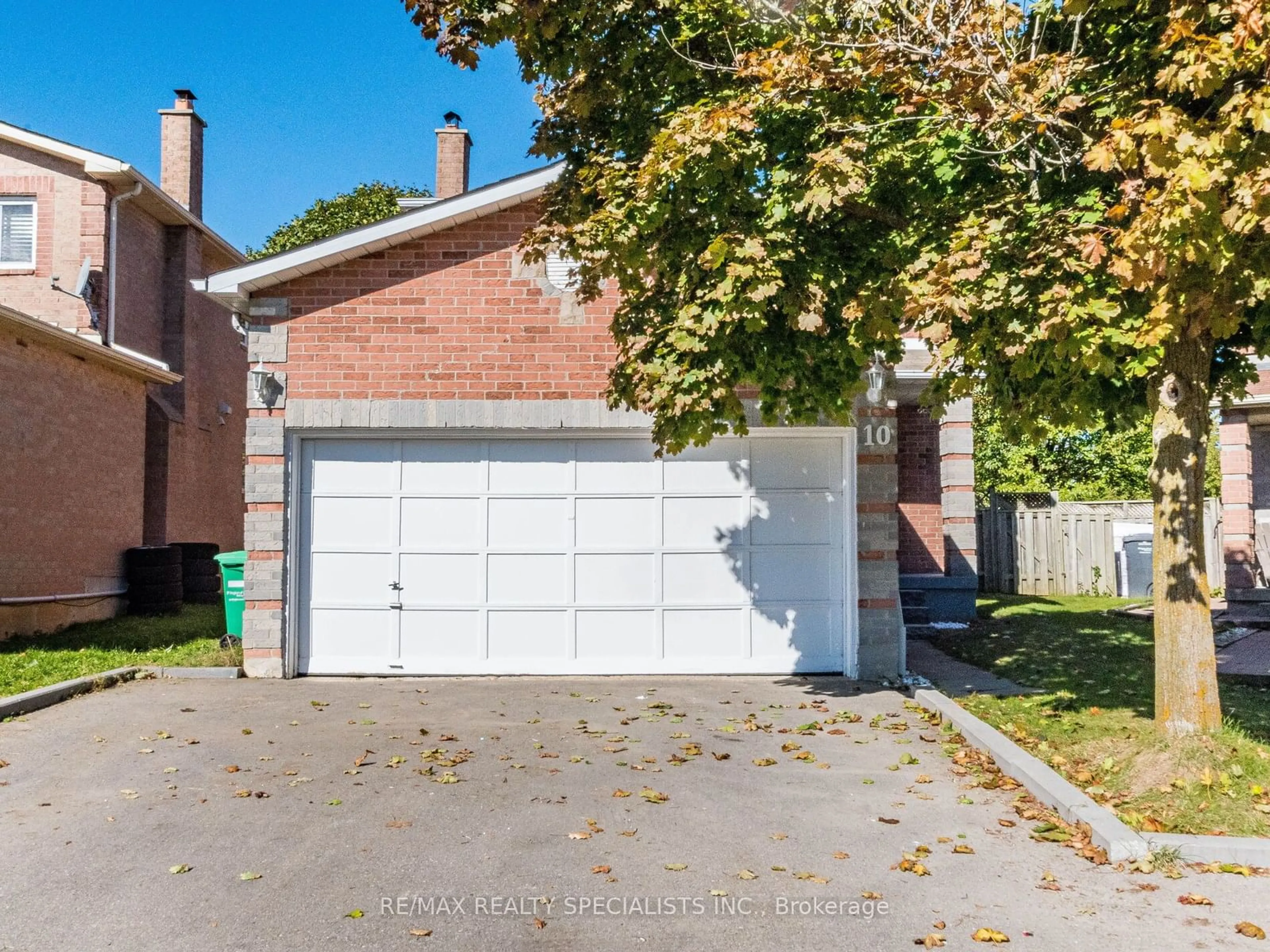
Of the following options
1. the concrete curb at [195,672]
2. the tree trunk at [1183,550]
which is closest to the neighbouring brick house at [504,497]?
the concrete curb at [195,672]

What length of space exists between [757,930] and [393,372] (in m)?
7.16

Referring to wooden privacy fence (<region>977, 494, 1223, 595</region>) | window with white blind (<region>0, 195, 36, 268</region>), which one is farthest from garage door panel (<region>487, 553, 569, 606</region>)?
wooden privacy fence (<region>977, 494, 1223, 595</region>)

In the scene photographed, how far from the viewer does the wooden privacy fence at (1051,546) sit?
60.5 feet

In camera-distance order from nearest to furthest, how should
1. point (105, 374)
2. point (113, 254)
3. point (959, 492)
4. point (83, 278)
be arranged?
1. point (105, 374)
2. point (959, 492)
3. point (83, 278)
4. point (113, 254)

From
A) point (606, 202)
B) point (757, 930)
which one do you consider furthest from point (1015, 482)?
point (757, 930)

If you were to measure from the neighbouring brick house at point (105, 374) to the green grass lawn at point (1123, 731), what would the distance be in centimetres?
919

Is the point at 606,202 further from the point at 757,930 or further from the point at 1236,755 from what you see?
the point at 1236,755

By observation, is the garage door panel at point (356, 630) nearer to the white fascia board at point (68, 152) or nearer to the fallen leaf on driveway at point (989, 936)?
the fallen leaf on driveway at point (989, 936)

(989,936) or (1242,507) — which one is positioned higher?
(1242,507)

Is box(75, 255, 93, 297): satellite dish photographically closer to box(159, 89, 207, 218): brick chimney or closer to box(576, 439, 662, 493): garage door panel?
box(159, 89, 207, 218): brick chimney

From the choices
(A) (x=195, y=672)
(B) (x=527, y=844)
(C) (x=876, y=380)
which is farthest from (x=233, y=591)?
(C) (x=876, y=380)

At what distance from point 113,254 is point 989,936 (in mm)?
15530

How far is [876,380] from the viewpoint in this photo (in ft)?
31.7

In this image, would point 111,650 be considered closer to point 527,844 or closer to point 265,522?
point 265,522
